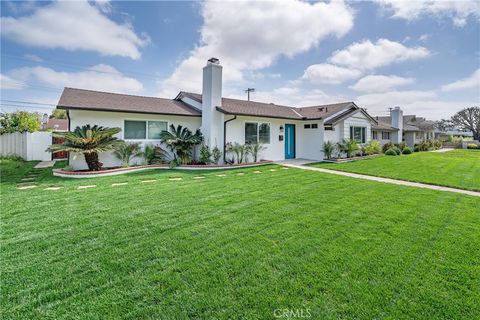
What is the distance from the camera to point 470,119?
5191 cm

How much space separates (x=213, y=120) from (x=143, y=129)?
3591mm

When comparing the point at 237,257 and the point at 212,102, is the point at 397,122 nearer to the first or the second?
the point at 212,102

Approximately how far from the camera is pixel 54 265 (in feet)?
10.7

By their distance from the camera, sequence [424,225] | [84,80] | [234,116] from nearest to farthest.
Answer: [424,225] → [234,116] → [84,80]

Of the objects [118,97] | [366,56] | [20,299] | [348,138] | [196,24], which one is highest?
[196,24]

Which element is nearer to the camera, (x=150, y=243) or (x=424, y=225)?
(x=150, y=243)

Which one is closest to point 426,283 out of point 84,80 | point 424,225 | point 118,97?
point 424,225

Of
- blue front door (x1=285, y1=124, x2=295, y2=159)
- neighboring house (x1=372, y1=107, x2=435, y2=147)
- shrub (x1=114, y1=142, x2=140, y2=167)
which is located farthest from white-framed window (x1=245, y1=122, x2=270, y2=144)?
neighboring house (x1=372, y1=107, x2=435, y2=147)

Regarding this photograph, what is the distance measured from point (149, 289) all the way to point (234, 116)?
11293mm

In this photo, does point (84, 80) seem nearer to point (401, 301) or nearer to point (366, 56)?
point (366, 56)

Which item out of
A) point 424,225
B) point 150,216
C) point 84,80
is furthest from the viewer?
point 84,80

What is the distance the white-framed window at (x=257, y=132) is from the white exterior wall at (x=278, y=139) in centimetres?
23

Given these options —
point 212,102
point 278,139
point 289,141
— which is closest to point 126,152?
point 212,102

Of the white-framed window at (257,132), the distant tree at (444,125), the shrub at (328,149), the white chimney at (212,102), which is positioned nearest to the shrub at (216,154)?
the white chimney at (212,102)
